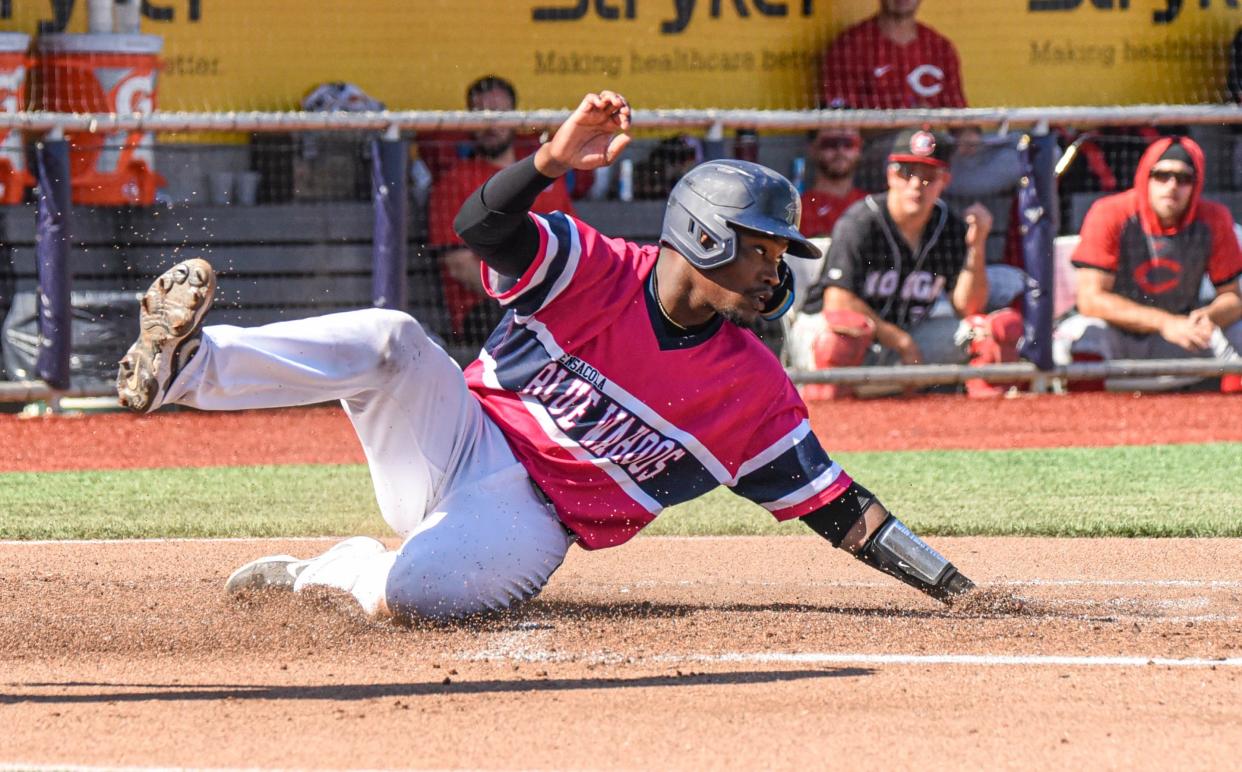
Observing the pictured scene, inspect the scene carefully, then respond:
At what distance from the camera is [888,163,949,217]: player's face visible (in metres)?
9.95

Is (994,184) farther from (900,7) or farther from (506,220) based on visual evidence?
(506,220)

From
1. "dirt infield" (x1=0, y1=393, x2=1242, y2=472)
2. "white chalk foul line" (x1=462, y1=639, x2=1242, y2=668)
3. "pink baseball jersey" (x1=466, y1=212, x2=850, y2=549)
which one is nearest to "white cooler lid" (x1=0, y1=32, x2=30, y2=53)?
"dirt infield" (x1=0, y1=393, x2=1242, y2=472)

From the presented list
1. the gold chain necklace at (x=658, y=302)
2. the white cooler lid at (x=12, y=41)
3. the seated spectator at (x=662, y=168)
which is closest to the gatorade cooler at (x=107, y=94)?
the white cooler lid at (x=12, y=41)

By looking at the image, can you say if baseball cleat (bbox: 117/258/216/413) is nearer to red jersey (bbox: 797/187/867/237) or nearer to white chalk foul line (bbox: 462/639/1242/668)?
white chalk foul line (bbox: 462/639/1242/668)

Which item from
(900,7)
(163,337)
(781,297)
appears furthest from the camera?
(900,7)

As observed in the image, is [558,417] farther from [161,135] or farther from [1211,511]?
[161,135]

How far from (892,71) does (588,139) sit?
7.73 m

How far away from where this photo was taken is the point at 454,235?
389 inches

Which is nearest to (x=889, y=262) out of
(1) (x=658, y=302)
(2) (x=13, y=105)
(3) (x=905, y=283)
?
(3) (x=905, y=283)

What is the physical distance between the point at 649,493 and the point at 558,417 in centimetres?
32

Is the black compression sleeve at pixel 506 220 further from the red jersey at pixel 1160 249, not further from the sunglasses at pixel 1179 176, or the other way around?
the sunglasses at pixel 1179 176

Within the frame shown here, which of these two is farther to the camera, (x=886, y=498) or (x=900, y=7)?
(x=900, y=7)

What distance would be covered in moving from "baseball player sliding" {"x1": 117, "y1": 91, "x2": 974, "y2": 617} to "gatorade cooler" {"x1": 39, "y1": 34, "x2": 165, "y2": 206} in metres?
6.00

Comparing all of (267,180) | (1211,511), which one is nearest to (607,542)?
(1211,511)
